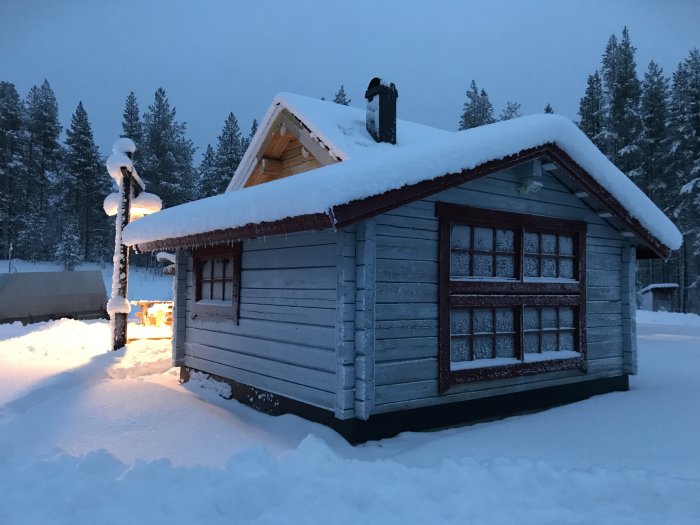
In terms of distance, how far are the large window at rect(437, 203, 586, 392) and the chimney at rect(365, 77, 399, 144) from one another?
413cm

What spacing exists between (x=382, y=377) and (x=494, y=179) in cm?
304

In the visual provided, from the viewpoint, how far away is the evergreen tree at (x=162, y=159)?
3981 cm

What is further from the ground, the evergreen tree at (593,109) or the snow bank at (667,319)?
the evergreen tree at (593,109)

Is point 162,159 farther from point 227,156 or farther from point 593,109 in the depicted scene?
point 593,109

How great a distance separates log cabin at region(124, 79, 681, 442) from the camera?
5.39 m

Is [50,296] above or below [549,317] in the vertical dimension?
below

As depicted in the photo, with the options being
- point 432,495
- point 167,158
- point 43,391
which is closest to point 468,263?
point 432,495

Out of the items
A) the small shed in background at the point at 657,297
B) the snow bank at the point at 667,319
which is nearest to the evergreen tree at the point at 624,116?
the small shed in background at the point at 657,297

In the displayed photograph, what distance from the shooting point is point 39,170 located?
140 ft

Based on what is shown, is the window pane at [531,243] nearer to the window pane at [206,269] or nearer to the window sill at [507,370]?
the window sill at [507,370]

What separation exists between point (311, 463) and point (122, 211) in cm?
916

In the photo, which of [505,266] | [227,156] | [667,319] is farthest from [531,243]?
[227,156]

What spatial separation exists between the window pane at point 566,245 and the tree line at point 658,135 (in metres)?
26.7

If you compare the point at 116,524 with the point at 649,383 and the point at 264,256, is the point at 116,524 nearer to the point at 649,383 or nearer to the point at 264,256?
the point at 264,256
